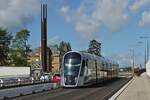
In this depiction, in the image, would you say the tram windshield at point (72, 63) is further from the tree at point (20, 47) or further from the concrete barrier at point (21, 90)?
the tree at point (20, 47)

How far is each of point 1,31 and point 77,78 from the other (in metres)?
86.6

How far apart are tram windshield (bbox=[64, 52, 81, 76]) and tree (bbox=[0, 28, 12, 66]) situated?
82.6 metres

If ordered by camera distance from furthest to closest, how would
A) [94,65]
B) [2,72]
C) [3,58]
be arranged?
[3,58], [2,72], [94,65]

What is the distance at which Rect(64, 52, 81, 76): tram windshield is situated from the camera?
44.2 meters

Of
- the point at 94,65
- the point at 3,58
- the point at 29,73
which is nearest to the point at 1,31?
the point at 3,58

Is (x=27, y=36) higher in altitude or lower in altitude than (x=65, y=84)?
higher

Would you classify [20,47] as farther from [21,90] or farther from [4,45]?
[21,90]

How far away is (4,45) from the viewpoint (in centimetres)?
12875

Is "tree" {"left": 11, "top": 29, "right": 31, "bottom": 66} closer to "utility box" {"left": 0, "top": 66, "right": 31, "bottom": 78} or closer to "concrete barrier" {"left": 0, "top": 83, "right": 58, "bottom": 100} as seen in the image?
"utility box" {"left": 0, "top": 66, "right": 31, "bottom": 78}

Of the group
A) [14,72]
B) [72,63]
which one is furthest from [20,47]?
[72,63]

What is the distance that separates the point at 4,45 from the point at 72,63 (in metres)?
86.5

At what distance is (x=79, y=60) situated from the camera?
44438 mm

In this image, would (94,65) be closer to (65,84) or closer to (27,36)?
(65,84)

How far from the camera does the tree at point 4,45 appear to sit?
126 m
